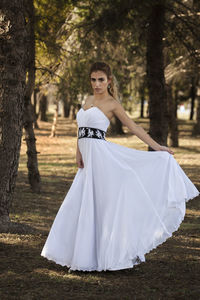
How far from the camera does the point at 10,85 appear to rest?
287 inches

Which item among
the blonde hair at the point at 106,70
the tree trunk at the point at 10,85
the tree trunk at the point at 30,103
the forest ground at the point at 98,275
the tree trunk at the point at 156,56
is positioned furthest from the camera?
the tree trunk at the point at 156,56

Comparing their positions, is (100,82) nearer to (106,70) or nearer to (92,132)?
(106,70)

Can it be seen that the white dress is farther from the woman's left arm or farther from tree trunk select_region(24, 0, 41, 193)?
tree trunk select_region(24, 0, 41, 193)

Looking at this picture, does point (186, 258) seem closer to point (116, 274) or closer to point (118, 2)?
point (116, 274)

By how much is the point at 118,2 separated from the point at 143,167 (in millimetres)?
8255

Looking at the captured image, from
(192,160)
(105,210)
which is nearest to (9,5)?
(105,210)

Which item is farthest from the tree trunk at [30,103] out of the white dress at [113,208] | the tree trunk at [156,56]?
the white dress at [113,208]

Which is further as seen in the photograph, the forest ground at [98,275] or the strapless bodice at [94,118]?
the strapless bodice at [94,118]

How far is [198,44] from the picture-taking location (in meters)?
14.9

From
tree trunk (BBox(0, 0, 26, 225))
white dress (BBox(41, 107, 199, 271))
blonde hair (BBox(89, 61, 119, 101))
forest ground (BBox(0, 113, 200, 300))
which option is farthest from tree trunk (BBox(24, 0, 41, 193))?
white dress (BBox(41, 107, 199, 271))

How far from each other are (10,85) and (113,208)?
2.70 m

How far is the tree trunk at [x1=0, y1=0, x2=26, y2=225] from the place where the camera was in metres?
7.28

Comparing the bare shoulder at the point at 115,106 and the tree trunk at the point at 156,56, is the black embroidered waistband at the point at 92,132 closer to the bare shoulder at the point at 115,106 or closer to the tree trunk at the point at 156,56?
the bare shoulder at the point at 115,106

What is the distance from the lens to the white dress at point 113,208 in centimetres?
547
